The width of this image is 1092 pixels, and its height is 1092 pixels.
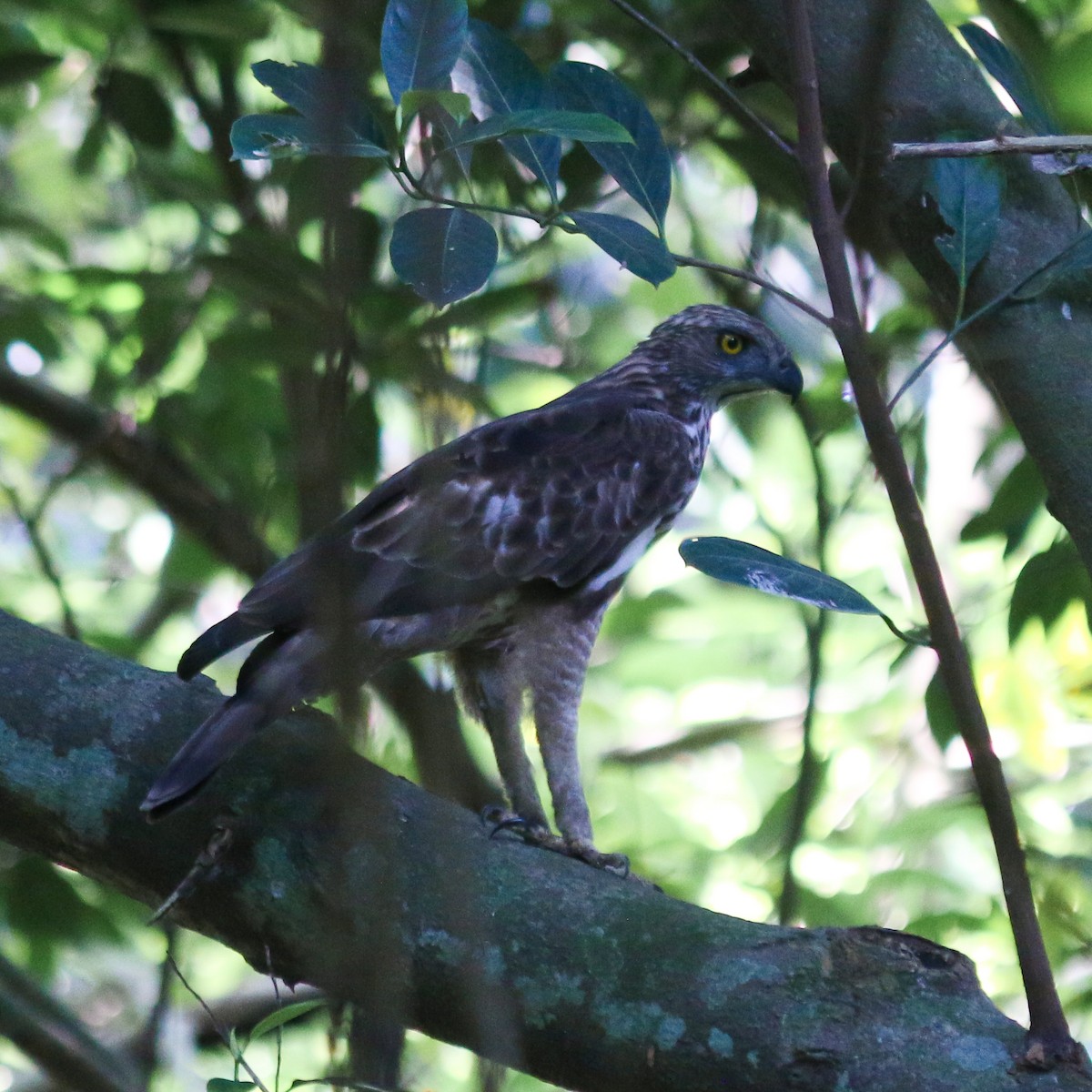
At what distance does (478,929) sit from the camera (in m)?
1.91

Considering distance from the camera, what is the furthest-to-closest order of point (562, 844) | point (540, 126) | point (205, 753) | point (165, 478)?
point (165, 478) → point (562, 844) → point (205, 753) → point (540, 126)

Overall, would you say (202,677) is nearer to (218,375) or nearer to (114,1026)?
(218,375)

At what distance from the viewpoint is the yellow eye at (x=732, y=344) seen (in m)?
4.35

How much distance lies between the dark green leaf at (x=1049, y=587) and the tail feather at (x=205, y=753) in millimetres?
1611

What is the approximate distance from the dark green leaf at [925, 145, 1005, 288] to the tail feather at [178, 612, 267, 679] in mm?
1510

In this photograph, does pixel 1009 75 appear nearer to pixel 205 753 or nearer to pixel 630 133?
pixel 630 133

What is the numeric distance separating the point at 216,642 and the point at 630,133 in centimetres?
124

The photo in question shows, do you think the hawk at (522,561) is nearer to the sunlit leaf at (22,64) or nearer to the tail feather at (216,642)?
the tail feather at (216,642)

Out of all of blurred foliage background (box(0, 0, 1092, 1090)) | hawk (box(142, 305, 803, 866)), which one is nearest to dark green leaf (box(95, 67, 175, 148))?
blurred foliage background (box(0, 0, 1092, 1090))

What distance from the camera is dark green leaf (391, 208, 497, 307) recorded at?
232cm

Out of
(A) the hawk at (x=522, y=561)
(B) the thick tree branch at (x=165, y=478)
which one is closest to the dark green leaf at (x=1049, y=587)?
(A) the hawk at (x=522, y=561)

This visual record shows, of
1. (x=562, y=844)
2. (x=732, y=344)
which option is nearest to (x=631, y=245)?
(x=562, y=844)

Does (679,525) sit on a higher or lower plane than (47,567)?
higher

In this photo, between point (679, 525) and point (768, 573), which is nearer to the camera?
point (768, 573)
